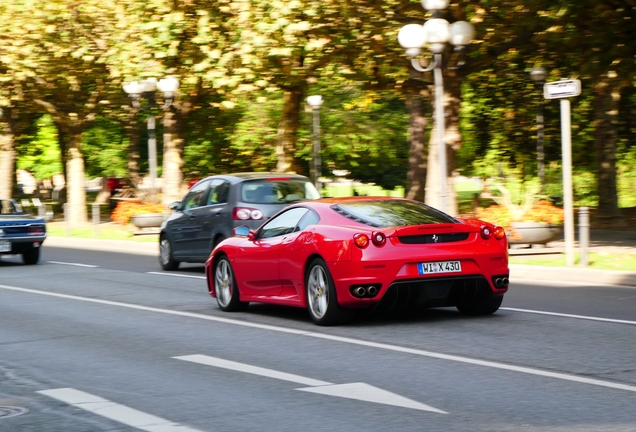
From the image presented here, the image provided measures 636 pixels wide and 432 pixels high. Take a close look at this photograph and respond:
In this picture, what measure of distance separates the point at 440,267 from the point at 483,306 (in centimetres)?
113

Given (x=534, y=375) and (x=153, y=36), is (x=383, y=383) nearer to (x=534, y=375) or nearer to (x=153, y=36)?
(x=534, y=375)

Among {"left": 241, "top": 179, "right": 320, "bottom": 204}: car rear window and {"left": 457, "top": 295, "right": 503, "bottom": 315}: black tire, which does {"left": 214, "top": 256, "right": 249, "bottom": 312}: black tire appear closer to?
{"left": 457, "top": 295, "right": 503, "bottom": 315}: black tire

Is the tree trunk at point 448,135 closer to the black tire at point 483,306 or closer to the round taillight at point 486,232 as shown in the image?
the black tire at point 483,306

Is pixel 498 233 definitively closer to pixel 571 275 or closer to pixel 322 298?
pixel 322 298

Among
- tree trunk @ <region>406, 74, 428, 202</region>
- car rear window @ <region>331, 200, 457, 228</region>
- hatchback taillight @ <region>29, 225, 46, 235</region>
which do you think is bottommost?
hatchback taillight @ <region>29, 225, 46, 235</region>

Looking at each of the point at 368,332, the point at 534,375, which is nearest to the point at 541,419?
the point at 534,375

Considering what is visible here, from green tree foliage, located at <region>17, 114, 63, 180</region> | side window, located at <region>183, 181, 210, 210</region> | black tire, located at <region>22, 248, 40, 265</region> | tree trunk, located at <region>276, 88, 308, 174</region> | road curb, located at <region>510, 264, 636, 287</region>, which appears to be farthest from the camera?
green tree foliage, located at <region>17, 114, 63, 180</region>

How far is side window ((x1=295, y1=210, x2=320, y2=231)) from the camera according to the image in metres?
11.9

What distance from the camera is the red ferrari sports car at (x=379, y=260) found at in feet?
35.9

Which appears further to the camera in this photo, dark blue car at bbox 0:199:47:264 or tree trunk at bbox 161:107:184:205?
tree trunk at bbox 161:107:184:205

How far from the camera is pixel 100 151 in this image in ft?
173

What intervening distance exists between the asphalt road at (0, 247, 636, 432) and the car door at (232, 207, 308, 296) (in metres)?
0.36

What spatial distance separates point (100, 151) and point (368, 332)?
43.3 meters

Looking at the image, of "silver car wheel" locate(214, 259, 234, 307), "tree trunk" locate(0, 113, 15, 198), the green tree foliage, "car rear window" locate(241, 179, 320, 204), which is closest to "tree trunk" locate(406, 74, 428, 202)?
"car rear window" locate(241, 179, 320, 204)
